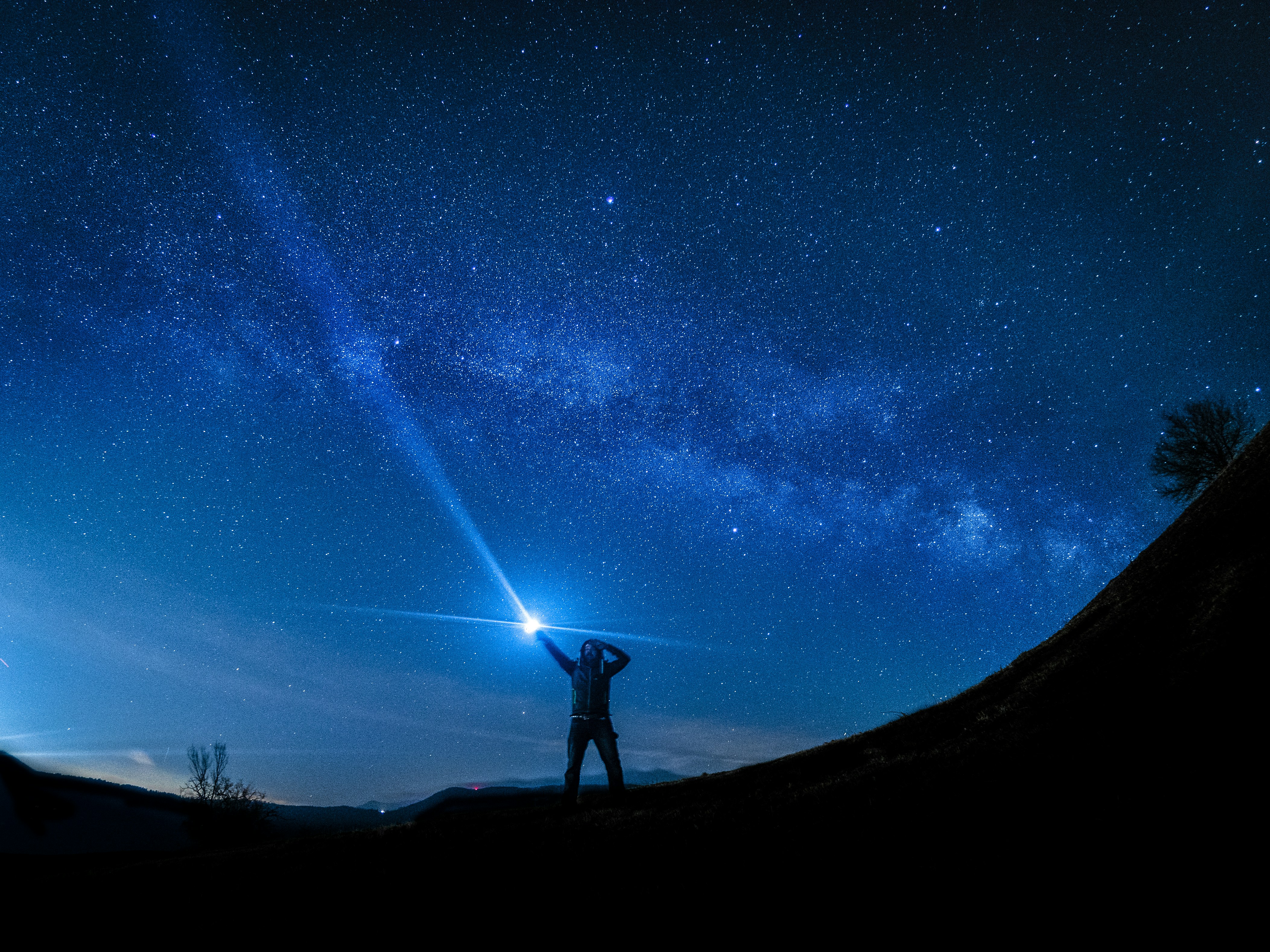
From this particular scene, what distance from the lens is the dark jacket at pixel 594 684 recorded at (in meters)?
9.23

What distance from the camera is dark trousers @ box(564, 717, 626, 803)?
9078 millimetres

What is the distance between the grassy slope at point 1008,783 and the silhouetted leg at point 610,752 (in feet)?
1.67

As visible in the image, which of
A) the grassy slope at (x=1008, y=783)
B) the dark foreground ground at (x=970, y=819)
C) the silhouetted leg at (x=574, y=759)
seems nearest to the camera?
the dark foreground ground at (x=970, y=819)

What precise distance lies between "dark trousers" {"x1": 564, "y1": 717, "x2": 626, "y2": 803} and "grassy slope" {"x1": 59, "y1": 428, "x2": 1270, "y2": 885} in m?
0.43

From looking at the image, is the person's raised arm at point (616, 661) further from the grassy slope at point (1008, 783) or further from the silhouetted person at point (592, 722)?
the grassy slope at point (1008, 783)

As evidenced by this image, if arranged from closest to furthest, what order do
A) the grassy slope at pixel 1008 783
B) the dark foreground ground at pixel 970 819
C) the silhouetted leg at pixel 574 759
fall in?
1. the dark foreground ground at pixel 970 819
2. the grassy slope at pixel 1008 783
3. the silhouetted leg at pixel 574 759

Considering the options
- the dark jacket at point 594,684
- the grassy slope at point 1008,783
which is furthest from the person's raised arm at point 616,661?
the grassy slope at point 1008,783

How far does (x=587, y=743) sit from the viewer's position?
9320mm

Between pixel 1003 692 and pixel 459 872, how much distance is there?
1104 centimetres

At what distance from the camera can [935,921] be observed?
9.43 feet

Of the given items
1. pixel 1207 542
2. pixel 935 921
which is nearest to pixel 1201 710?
pixel 935 921

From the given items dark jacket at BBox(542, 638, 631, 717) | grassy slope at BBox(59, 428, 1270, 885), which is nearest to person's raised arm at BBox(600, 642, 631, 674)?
dark jacket at BBox(542, 638, 631, 717)

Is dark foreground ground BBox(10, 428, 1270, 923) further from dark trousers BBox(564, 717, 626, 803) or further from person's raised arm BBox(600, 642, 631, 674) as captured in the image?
person's raised arm BBox(600, 642, 631, 674)

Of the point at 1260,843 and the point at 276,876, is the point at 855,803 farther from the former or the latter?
the point at 276,876
